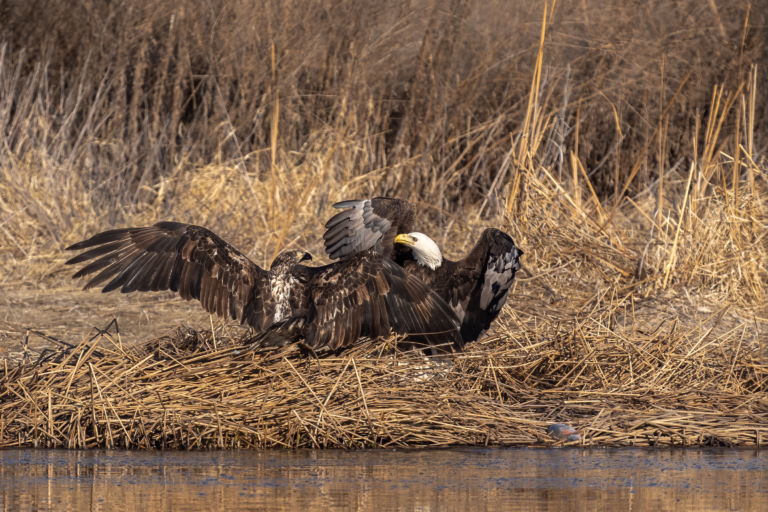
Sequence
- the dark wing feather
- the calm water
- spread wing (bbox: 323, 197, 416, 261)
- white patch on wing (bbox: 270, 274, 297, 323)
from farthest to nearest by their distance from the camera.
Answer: spread wing (bbox: 323, 197, 416, 261) < white patch on wing (bbox: 270, 274, 297, 323) < the dark wing feather < the calm water

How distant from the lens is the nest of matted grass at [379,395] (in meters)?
5.79

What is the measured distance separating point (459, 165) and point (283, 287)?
614 centimetres

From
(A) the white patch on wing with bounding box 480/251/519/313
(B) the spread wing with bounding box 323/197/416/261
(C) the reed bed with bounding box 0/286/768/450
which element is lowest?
(C) the reed bed with bounding box 0/286/768/450

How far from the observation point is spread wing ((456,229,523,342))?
709cm

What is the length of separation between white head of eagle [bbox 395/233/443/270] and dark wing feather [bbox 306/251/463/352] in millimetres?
1065

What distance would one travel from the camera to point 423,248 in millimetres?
7375

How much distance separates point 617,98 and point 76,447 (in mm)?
8087

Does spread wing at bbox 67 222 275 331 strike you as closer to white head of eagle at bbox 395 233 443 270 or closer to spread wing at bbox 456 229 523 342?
white head of eagle at bbox 395 233 443 270

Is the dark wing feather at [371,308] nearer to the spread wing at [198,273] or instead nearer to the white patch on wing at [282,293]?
the white patch on wing at [282,293]

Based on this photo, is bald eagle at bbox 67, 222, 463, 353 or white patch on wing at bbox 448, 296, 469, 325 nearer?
bald eagle at bbox 67, 222, 463, 353

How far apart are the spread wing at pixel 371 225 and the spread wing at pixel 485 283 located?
1.86ft

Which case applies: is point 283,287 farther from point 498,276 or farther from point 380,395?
point 498,276

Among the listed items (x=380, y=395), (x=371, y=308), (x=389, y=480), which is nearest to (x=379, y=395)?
(x=380, y=395)

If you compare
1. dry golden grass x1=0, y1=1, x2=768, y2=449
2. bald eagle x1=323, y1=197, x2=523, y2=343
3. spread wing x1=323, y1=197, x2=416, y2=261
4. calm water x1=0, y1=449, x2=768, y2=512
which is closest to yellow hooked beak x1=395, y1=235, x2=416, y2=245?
bald eagle x1=323, y1=197, x2=523, y2=343
